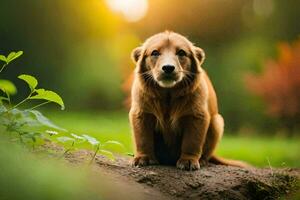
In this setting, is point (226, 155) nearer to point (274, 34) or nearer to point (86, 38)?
point (274, 34)

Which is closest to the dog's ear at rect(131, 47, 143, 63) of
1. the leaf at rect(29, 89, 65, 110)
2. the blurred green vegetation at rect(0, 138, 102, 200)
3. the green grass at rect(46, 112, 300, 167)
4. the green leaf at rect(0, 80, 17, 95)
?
the leaf at rect(29, 89, 65, 110)

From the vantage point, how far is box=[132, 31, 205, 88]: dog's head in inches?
239

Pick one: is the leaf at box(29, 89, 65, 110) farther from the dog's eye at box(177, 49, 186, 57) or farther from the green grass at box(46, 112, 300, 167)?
the green grass at box(46, 112, 300, 167)

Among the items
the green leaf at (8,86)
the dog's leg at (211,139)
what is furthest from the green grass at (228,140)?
the green leaf at (8,86)

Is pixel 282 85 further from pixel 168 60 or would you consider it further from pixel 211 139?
pixel 168 60

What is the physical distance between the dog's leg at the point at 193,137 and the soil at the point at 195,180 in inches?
6.1

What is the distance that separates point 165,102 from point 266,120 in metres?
12.0

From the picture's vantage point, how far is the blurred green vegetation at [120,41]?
18.3 metres

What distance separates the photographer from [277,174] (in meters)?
6.44

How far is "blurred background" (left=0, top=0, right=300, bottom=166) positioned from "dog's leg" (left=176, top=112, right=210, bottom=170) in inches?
408

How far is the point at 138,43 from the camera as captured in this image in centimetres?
1845

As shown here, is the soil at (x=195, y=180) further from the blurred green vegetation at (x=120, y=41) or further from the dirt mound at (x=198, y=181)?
the blurred green vegetation at (x=120, y=41)

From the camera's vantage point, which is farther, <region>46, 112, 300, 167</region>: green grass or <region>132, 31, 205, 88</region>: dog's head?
<region>46, 112, 300, 167</region>: green grass

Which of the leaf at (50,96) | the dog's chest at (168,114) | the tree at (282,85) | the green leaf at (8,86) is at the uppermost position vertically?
the tree at (282,85)
